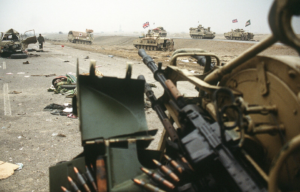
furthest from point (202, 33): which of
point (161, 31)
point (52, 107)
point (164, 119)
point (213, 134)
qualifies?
point (213, 134)

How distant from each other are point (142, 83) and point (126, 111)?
1.03 feet

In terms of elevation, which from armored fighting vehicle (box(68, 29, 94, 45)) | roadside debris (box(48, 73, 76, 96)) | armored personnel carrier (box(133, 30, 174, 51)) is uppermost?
armored fighting vehicle (box(68, 29, 94, 45))

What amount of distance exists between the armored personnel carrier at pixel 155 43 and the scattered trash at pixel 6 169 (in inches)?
889

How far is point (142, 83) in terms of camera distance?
2.20 metres

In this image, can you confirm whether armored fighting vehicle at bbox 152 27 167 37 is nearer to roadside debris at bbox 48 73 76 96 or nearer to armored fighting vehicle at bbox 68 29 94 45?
armored fighting vehicle at bbox 68 29 94 45

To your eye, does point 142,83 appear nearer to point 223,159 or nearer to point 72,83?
point 223,159

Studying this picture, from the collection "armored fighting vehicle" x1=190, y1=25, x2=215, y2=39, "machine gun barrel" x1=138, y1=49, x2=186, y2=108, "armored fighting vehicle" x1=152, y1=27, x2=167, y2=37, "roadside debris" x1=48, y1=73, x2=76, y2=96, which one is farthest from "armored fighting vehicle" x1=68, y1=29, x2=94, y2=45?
"machine gun barrel" x1=138, y1=49, x2=186, y2=108

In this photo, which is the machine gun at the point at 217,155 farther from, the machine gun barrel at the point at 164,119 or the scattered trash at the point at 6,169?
the scattered trash at the point at 6,169

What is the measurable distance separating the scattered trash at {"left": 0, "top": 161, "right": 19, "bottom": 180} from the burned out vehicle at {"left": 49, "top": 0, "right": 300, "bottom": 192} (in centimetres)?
172

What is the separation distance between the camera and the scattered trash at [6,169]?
3.15m

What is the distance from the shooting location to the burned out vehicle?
1.35 metres

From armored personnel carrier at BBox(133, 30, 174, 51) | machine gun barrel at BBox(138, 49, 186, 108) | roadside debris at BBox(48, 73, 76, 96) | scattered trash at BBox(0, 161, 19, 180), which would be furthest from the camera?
armored personnel carrier at BBox(133, 30, 174, 51)

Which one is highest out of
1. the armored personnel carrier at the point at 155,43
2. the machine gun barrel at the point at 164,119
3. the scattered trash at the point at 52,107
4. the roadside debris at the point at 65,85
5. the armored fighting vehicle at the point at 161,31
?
the armored fighting vehicle at the point at 161,31

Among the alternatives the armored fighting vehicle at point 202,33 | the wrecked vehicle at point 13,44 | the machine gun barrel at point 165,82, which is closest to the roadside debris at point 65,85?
the machine gun barrel at point 165,82
